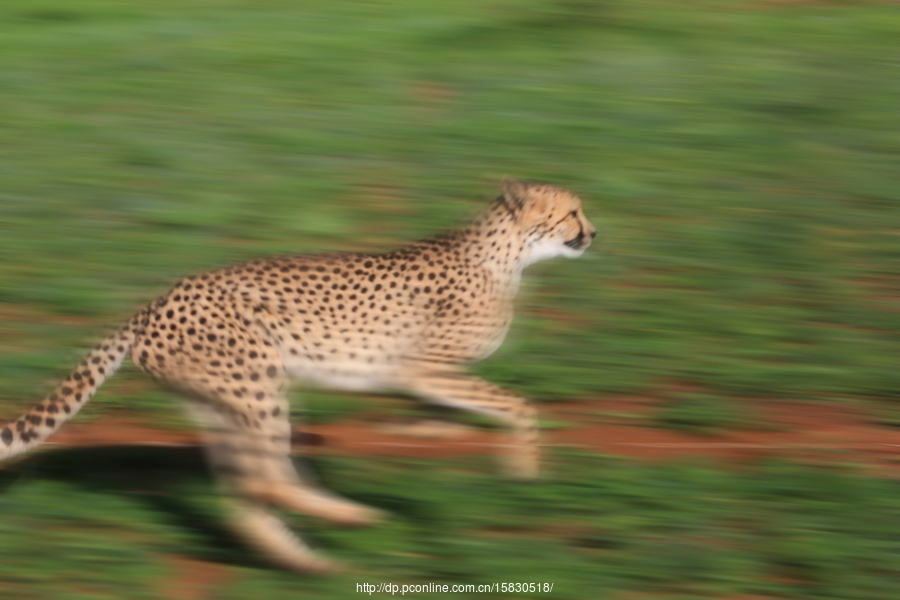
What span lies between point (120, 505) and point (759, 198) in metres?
3.51

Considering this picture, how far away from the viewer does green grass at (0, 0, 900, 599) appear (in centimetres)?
397

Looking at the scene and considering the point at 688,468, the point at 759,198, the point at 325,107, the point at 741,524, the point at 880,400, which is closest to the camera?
the point at 741,524

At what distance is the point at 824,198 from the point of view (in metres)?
6.34

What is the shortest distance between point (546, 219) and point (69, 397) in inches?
64.1

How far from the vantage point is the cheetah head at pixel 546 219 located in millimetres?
4383

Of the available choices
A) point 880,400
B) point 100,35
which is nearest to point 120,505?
point 880,400

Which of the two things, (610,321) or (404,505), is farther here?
(610,321)

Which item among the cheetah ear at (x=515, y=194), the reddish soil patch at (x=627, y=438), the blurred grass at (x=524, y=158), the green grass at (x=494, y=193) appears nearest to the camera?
the green grass at (x=494, y=193)

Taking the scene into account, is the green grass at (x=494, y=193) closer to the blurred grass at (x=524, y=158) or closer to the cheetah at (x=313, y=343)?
the blurred grass at (x=524, y=158)

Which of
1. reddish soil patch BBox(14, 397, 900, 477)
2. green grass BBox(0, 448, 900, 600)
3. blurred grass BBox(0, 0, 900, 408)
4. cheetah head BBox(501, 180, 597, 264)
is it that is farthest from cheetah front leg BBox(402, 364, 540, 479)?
blurred grass BBox(0, 0, 900, 408)

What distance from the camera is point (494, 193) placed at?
631 cm

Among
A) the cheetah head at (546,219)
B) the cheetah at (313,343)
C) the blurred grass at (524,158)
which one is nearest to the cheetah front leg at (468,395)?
the cheetah at (313,343)

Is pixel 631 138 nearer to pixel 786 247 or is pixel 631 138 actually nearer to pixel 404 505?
pixel 786 247

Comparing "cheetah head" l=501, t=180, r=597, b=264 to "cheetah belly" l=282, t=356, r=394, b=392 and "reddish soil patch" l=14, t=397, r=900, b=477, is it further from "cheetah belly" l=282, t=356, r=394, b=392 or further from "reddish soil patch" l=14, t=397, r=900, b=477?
"cheetah belly" l=282, t=356, r=394, b=392
